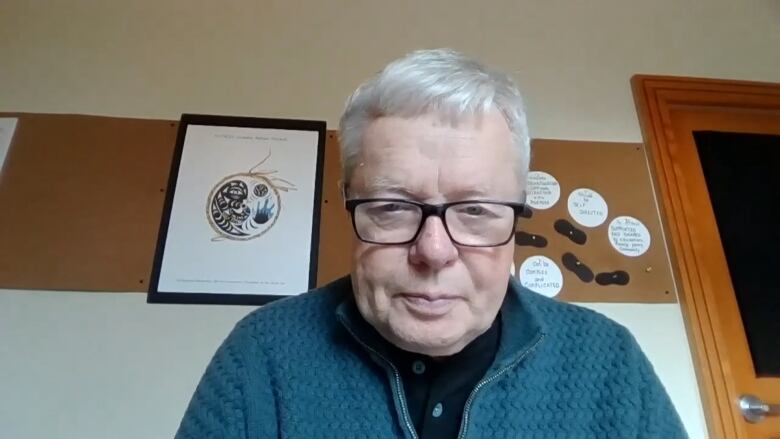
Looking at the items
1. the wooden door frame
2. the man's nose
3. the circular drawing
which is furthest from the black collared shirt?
the wooden door frame

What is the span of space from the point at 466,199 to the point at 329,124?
2.94ft

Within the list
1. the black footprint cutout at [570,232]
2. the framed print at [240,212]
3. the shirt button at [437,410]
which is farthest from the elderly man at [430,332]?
the black footprint cutout at [570,232]

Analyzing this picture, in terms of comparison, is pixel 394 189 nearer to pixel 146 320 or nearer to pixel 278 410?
pixel 278 410

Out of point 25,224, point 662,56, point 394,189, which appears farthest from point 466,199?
point 662,56

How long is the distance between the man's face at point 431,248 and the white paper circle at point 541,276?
692 millimetres

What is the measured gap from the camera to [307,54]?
152 centimetres

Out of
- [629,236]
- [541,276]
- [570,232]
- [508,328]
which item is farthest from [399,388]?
[629,236]

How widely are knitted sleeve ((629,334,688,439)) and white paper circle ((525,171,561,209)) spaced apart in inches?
27.2

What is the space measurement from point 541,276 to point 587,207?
26cm

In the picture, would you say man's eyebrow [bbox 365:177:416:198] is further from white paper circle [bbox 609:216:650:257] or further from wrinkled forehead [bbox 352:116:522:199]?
white paper circle [bbox 609:216:650:257]

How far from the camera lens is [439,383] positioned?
0.68 metres

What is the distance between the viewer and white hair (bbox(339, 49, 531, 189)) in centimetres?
64

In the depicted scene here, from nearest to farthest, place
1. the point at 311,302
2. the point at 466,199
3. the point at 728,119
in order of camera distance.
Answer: the point at 466,199 < the point at 311,302 < the point at 728,119

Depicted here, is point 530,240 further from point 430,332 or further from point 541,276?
point 430,332
